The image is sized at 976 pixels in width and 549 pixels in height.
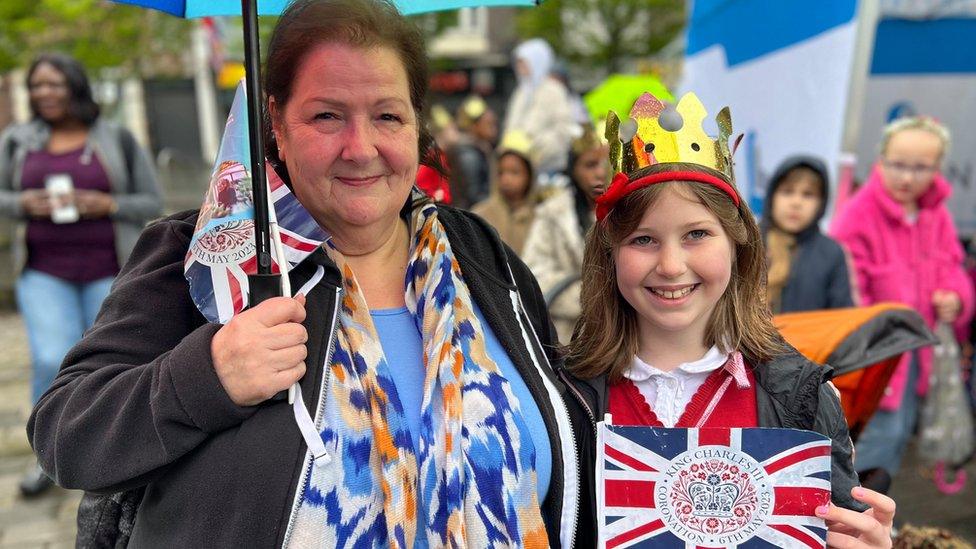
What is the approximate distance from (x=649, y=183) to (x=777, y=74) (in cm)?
302

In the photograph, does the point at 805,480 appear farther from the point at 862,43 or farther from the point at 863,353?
the point at 862,43

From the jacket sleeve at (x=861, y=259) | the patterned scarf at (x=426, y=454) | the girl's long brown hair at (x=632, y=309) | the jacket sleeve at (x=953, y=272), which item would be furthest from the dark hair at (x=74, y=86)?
the jacket sleeve at (x=953, y=272)

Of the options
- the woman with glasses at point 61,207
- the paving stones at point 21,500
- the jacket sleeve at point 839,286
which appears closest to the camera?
the jacket sleeve at point 839,286

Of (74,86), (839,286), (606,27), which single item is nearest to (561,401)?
(839,286)

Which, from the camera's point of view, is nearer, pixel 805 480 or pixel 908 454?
pixel 805 480

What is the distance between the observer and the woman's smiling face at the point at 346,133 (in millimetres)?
1670

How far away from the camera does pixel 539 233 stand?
4059mm

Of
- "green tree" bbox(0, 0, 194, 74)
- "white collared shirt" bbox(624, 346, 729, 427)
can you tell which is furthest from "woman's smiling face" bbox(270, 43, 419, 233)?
"green tree" bbox(0, 0, 194, 74)

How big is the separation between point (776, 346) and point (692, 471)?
0.43 m

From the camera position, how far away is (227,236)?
1548mm

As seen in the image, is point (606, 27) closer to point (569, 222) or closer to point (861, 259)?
point (861, 259)

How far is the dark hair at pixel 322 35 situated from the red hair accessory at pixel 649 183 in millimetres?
496

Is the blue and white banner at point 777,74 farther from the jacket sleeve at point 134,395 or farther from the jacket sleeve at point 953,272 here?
the jacket sleeve at point 134,395

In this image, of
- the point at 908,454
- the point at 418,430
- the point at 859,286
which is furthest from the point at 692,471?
the point at 908,454
